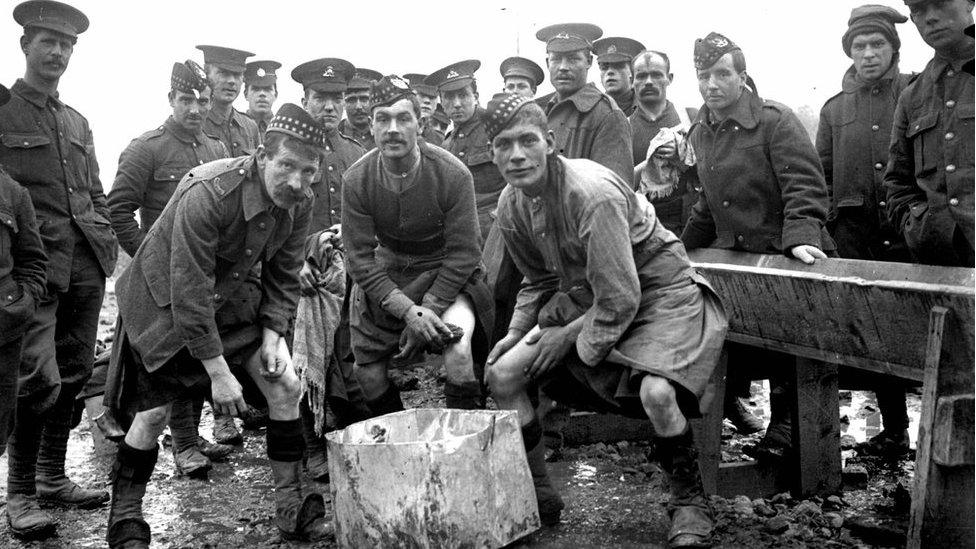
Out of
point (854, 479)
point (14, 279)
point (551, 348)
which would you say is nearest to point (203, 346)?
point (14, 279)

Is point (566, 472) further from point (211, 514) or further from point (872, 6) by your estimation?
point (872, 6)

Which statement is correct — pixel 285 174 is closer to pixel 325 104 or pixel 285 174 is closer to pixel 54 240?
pixel 54 240

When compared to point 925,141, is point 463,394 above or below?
below

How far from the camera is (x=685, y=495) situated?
145 inches

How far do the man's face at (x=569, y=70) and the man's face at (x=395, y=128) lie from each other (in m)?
1.61

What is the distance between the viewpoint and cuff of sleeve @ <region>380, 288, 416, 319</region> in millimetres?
4418

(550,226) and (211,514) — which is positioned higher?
(550,226)

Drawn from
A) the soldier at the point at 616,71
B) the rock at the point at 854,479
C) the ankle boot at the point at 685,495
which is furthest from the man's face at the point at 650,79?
the ankle boot at the point at 685,495

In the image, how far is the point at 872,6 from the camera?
4945 mm

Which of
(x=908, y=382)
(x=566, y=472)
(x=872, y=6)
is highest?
(x=872, y=6)

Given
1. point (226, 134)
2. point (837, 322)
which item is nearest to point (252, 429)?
point (226, 134)

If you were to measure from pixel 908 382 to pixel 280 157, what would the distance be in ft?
10.9

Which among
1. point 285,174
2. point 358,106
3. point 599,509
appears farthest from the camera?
point 358,106

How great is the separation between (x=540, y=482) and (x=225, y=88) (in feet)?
12.8
